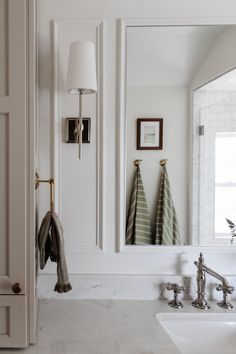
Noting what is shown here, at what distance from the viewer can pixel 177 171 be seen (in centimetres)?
146

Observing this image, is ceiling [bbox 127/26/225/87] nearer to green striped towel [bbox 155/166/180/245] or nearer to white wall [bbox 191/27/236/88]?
white wall [bbox 191/27/236/88]

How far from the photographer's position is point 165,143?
1.45 metres

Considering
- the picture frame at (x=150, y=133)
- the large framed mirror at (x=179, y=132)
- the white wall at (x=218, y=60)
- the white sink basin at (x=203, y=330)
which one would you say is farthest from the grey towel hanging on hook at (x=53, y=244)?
the white wall at (x=218, y=60)

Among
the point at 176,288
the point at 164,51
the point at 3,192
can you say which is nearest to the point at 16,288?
the point at 3,192

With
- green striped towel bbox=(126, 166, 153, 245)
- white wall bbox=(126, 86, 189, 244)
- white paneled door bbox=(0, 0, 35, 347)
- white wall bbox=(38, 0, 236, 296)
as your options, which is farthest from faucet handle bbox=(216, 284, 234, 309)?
white paneled door bbox=(0, 0, 35, 347)

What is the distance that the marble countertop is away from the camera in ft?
3.44

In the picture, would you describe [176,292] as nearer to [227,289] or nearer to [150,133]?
[227,289]

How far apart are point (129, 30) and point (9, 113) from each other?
0.76 m

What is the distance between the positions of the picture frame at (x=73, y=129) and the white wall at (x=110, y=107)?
0.08 m

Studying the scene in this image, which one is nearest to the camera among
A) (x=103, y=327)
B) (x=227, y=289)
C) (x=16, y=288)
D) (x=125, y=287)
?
(x=16, y=288)

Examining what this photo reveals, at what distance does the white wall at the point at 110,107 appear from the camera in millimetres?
1397

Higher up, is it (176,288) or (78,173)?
(78,173)

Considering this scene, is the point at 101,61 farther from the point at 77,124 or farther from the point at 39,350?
the point at 39,350

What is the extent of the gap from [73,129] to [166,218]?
2.07 ft
